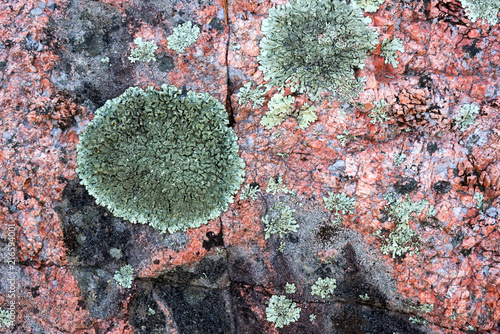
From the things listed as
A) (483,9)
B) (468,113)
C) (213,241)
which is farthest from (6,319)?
(483,9)

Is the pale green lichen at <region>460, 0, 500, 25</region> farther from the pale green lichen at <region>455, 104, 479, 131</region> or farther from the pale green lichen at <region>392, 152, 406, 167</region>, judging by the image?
the pale green lichen at <region>392, 152, 406, 167</region>

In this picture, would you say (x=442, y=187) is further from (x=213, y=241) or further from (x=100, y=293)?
(x=100, y=293)

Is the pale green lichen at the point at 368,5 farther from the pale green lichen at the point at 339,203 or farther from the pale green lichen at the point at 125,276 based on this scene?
the pale green lichen at the point at 125,276

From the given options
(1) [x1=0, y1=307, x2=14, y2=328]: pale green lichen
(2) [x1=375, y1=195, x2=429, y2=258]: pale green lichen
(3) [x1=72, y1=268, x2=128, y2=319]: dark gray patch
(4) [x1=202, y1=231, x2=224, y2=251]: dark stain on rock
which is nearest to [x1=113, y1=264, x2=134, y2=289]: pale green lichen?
(3) [x1=72, y1=268, x2=128, y2=319]: dark gray patch

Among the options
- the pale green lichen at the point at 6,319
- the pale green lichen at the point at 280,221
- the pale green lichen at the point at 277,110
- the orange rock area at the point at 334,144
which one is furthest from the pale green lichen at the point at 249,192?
the pale green lichen at the point at 6,319

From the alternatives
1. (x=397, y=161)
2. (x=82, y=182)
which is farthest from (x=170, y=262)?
(x=397, y=161)

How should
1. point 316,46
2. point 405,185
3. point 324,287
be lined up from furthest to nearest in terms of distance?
1. point 324,287
2. point 405,185
3. point 316,46
